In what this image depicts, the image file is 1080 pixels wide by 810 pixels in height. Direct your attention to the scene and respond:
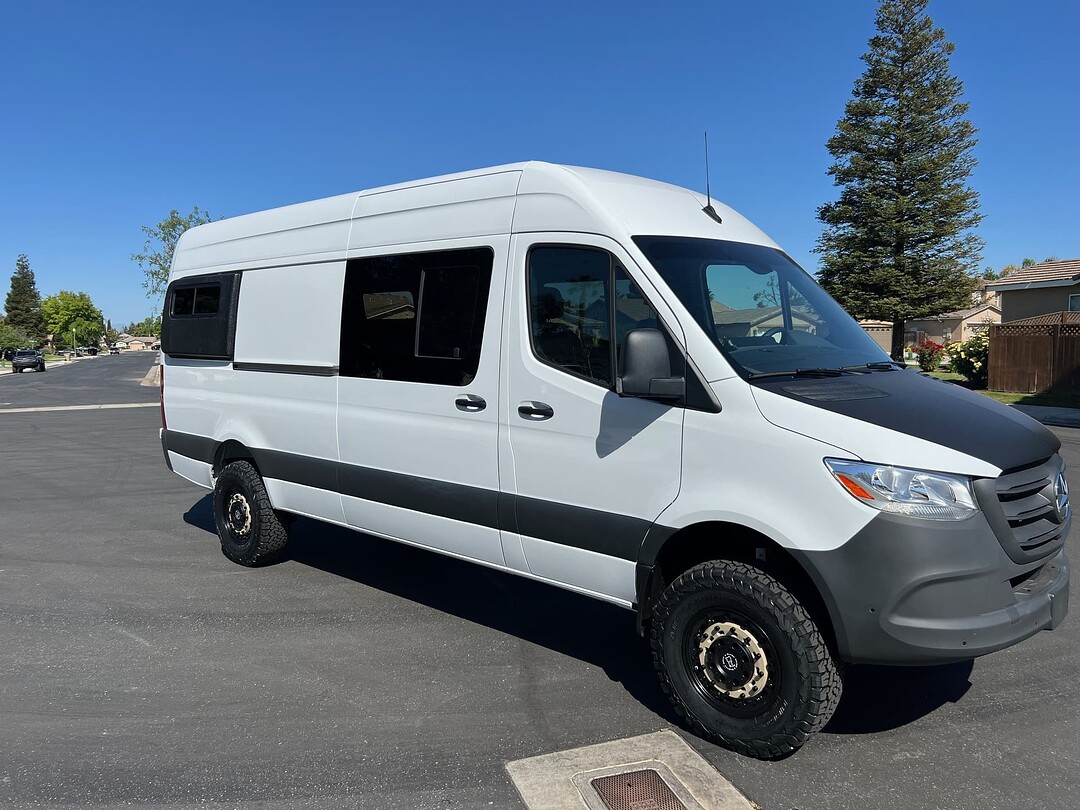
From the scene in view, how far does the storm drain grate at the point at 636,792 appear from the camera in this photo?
10.5 ft

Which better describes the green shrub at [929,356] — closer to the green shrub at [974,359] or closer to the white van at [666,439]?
the green shrub at [974,359]

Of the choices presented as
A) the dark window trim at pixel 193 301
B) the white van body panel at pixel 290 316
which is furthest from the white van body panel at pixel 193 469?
the dark window trim at pixel 193 301

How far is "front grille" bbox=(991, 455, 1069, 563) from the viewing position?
327cm

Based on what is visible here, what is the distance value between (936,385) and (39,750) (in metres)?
4.53

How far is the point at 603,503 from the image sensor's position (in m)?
4.02

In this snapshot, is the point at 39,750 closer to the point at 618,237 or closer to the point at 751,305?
the point at 618,237

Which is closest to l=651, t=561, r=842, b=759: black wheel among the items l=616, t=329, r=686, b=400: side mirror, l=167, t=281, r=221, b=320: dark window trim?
l=616, t=329, r=686, b=400: side mirror

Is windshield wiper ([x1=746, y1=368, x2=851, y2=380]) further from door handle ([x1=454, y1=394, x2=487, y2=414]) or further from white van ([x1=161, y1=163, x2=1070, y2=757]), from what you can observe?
door handle ([x1=454, y1=394, x2=487, y2=414])

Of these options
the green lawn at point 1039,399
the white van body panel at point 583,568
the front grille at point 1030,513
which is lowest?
the green lawn at point 1039,399

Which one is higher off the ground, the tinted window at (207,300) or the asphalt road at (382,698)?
the tinted window at (207,300)

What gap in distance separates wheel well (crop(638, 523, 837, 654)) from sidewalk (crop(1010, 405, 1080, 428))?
46.8 ft

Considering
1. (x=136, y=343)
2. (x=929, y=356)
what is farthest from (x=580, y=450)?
(x=136, y=343)

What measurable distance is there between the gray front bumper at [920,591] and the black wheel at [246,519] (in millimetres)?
4376

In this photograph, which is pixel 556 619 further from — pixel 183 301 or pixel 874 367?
pixel 183 301
